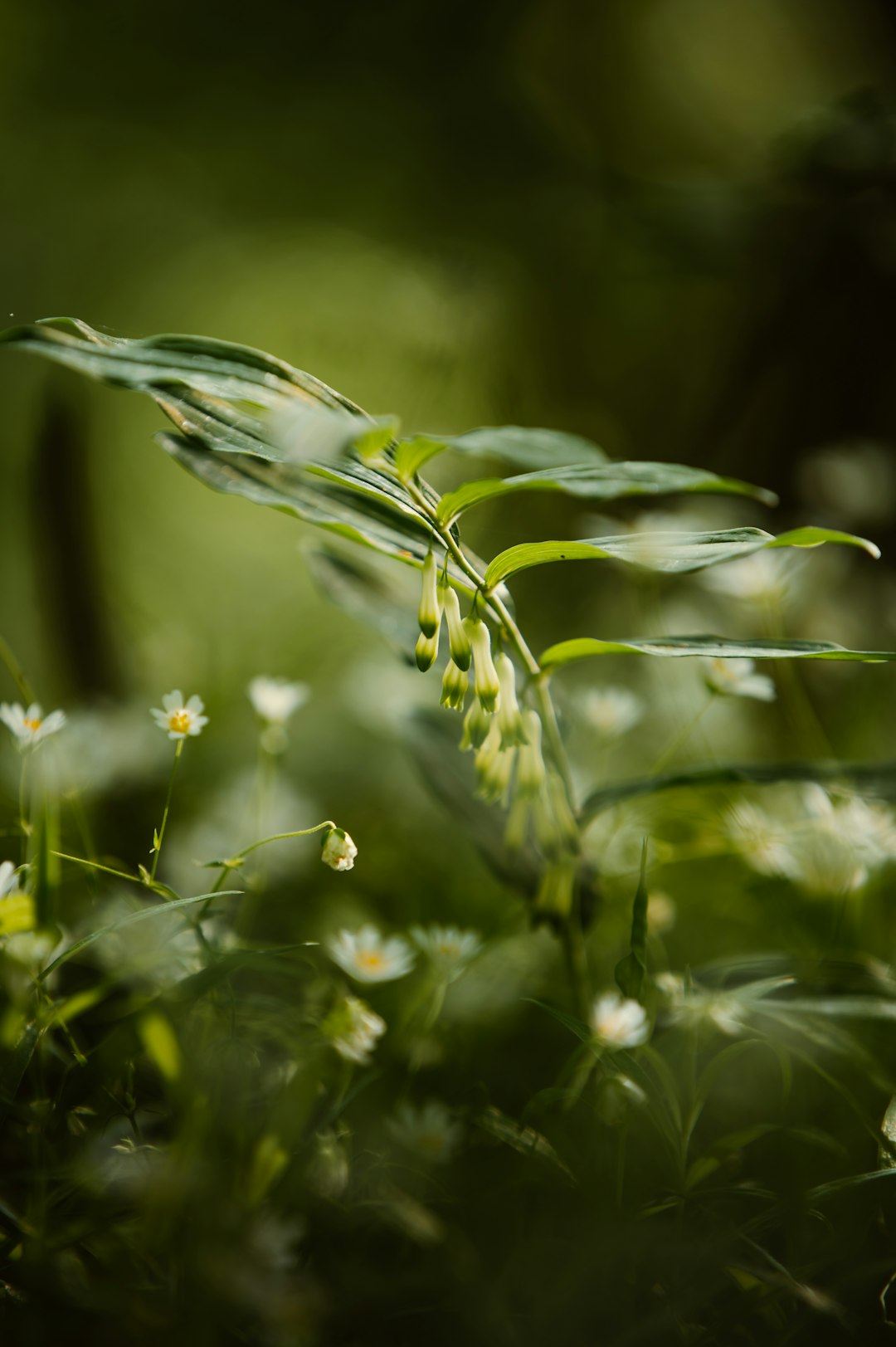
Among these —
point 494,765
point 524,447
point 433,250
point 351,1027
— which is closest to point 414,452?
point 524,447

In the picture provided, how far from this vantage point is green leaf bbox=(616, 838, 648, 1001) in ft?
1.25

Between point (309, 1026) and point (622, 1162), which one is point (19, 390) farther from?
point (622, 1162)

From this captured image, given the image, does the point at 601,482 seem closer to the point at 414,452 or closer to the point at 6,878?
the point at 414,452

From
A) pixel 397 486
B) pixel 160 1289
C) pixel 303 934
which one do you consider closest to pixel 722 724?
pixel 303 934

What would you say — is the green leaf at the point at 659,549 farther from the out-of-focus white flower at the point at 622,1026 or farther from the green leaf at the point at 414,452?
the out-of-focus white flower at the point at 622,1026

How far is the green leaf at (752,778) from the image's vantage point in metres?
0.47

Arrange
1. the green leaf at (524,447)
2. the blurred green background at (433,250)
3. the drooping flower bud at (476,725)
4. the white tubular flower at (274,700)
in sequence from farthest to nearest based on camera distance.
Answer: the blurred green background at (433,250), the white tubular flower at (274,700), the drooping flower bud at (476,725), the green leaf at (524,447)

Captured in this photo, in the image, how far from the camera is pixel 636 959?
0.38 m

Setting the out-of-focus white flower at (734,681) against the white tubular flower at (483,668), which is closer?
the white tubular flower at (483,668)

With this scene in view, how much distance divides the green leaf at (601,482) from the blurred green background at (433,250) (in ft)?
2.23

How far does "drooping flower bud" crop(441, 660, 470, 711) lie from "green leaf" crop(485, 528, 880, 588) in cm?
5

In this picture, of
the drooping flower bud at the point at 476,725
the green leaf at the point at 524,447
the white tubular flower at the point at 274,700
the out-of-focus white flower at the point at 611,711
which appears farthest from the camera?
the out-of-focus white flower at the point at 611,711

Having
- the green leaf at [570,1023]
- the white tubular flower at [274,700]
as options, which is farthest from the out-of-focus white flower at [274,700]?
the green leaf at [570,1023]

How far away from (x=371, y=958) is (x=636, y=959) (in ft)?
0.50
